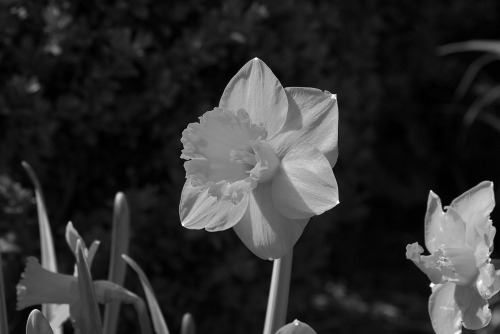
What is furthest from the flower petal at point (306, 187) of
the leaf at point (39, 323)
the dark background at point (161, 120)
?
the dark background at point (161, 120)

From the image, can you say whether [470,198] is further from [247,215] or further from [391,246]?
[391,246]

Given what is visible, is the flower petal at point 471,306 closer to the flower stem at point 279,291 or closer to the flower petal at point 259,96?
the flower stem at point 279,291

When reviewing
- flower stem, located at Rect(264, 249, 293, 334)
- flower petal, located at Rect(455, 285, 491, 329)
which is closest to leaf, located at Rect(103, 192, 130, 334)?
flower stem, located at Rect(264, 249, 293, 334)

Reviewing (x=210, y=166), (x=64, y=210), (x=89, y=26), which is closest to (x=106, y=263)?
(x=64, y=210)

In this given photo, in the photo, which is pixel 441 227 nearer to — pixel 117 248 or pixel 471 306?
pixel 471 306

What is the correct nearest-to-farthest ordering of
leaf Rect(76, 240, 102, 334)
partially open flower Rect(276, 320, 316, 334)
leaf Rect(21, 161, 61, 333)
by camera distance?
partially open flower Rect(276, 320, 316, 334)
leaf Rect(76, 240, 102, 334)
leaf Rect(21, 161, 61, 333)

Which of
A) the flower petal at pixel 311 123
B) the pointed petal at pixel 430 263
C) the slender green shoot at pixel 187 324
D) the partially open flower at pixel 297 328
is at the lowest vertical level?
the slender green shoot at pixel 187 324

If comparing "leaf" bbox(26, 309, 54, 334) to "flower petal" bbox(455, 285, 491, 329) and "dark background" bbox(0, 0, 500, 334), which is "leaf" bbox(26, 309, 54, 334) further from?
"dark background" bbox(0, 0, 500, 334)
